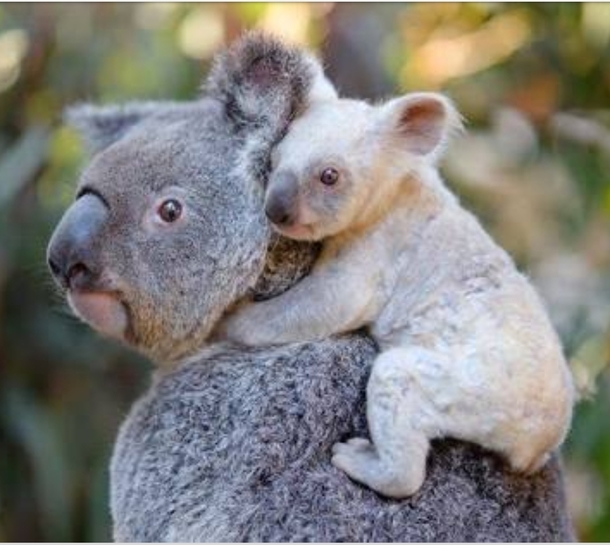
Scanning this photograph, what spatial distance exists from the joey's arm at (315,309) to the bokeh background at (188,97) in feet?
8.41

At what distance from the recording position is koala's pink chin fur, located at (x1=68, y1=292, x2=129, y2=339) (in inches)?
93.0

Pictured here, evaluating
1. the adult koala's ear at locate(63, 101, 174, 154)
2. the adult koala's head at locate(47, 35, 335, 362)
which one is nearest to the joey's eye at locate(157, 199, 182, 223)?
the adult koala's head at locate(47, 35, 335, 362)

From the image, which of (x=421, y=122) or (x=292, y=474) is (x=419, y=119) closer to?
(x=421, y=122)

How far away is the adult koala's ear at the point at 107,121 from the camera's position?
2.76 meters

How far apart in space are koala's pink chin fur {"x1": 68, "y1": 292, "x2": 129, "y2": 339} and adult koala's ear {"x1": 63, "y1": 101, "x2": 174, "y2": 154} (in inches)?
18.1

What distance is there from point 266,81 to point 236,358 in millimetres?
453

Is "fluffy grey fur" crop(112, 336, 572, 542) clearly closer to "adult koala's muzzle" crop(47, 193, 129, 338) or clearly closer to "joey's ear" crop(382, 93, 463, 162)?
"adult koala's muzzle" crop(47, 193, 129, 338)

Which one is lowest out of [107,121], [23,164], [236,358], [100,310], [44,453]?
[44,453]

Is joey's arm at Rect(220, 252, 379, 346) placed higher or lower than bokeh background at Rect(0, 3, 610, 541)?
higher

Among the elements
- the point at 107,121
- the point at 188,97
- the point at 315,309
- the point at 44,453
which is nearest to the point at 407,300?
the point at 315,309

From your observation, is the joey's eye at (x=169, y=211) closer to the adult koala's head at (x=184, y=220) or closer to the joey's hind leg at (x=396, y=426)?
the adult koala's head at (x=184, y=220)

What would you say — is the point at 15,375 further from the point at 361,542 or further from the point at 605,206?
the point at 361,542

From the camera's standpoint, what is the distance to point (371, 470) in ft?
7.51

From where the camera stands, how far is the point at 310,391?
2.42 metres
